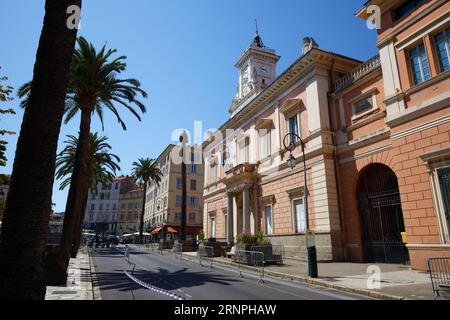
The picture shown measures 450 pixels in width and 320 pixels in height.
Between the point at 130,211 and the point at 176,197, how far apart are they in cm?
3087

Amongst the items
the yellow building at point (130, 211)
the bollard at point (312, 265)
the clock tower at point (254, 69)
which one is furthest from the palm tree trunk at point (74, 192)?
the yellow building at point (130, 211)

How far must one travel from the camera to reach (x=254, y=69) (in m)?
37.3

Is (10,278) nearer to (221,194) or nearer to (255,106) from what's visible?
(255,106)

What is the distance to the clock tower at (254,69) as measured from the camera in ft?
121

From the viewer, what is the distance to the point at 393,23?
49.6 ft

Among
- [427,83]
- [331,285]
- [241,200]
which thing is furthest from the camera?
[241,200]

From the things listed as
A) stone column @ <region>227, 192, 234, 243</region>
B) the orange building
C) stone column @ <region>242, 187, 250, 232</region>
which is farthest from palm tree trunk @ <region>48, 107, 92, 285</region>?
stone column @ <region>227, 192, 234, 243</region>

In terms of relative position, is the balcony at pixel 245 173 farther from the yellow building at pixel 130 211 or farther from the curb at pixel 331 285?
the yellow building at pixel 130 211

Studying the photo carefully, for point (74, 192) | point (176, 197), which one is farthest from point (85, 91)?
point (176, 197)

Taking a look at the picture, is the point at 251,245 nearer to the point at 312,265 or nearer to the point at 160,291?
the point at 312,265

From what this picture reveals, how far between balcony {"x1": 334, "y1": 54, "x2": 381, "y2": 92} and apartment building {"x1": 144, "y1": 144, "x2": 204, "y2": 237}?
123ft

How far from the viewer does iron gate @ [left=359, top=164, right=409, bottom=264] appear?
604 inches

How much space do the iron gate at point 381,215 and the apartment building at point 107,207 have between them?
8171cm

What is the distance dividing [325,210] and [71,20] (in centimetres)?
1590
